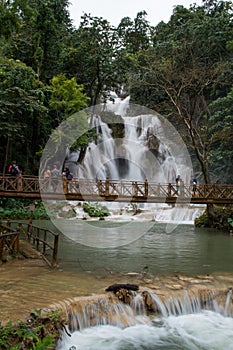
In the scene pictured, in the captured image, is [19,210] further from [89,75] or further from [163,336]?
[163,336]

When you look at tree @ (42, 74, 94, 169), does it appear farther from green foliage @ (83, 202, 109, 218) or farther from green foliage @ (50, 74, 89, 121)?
green foliage @ (83, 202, 109, 218)

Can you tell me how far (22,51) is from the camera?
29.6m

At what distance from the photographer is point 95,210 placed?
25156 mm

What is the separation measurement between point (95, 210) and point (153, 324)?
18126mm

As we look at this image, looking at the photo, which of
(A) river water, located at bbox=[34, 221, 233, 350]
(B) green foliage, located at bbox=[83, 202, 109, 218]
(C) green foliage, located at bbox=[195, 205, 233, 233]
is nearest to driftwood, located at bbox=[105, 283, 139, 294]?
(A) river water, located at bbox=[34, 221, 233, 350]

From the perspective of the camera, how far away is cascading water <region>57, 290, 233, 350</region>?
6.52m

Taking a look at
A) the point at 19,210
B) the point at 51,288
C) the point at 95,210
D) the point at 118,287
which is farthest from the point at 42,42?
the point at 118,287

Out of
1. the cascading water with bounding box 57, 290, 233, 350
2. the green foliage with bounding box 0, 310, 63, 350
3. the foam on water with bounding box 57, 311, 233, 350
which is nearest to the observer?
the green foliage with bounding box 0, 310, 63, 350

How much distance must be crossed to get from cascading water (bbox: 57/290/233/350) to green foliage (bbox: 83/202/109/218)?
55.5 feet

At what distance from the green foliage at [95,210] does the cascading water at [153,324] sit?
16904 millimetres

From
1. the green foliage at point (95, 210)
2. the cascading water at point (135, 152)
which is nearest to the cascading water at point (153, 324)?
the green foliage at point (95, 210)

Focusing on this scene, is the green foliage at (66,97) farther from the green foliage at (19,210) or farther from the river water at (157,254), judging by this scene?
the river water at (157,254)

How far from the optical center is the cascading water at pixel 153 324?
21.4ft

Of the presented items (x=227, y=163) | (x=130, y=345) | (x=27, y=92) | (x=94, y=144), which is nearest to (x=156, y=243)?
(x=130, y=345)
